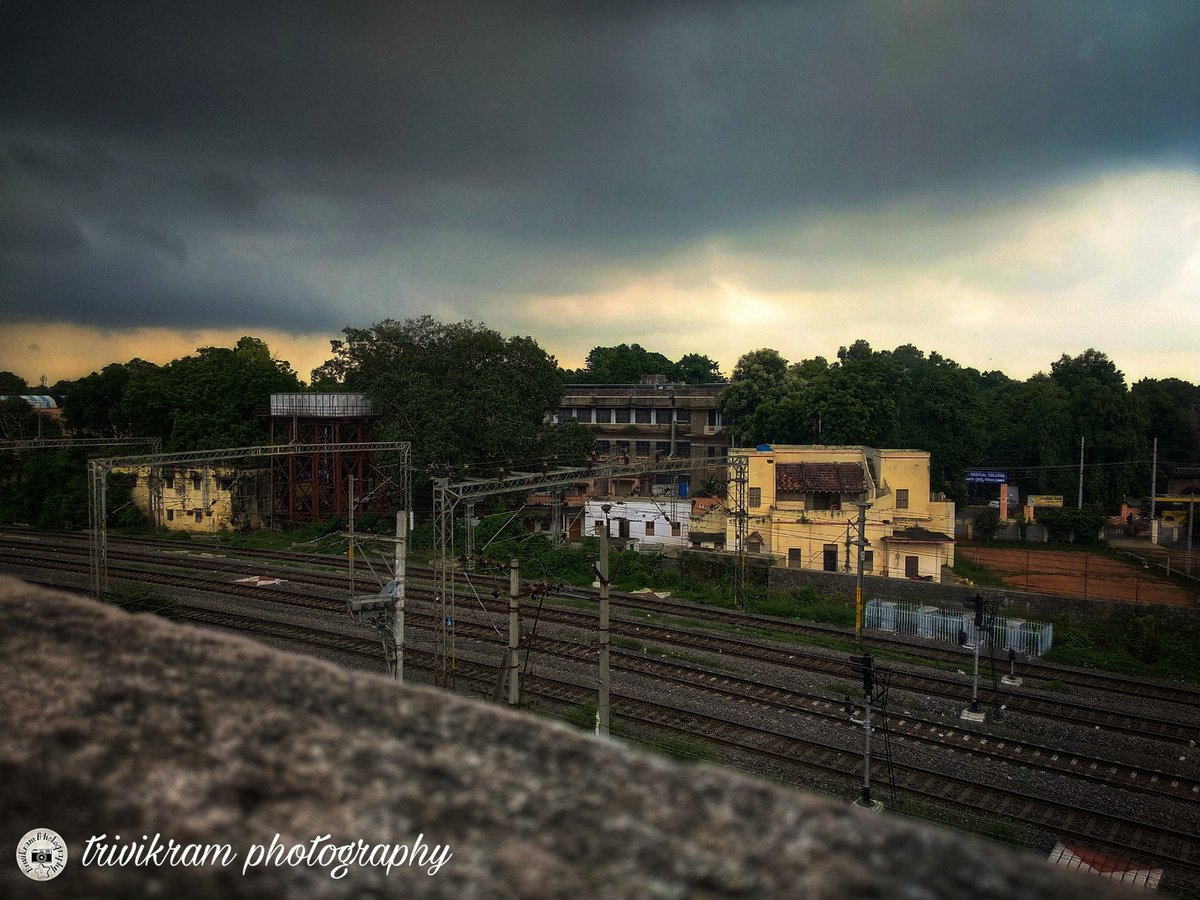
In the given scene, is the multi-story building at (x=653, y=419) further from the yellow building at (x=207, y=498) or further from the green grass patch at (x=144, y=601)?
the green grass patch at (x=144, y=601)

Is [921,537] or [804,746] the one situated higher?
[921,537]

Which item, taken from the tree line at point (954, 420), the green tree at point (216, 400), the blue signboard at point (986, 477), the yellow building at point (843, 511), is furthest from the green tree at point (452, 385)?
the blue signboard at point (986, 477)

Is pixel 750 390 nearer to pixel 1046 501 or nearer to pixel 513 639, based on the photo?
pixel 1046 501

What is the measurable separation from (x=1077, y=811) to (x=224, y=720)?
14.2 m

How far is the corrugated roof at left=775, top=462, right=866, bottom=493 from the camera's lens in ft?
107

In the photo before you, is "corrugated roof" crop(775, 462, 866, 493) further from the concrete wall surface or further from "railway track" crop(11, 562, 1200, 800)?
the concrete wall surface

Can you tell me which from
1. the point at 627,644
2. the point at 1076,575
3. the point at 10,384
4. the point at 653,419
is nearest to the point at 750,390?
the point at 653,419

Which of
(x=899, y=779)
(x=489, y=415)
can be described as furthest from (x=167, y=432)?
(x=899, y=779)

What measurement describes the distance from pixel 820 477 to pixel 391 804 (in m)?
32.2

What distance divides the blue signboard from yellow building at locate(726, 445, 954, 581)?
72.3ft

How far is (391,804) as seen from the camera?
1.85 m

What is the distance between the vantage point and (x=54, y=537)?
40.3m

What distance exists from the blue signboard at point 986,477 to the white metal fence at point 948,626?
32.2 meters

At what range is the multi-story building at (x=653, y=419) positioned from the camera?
5484 cm
